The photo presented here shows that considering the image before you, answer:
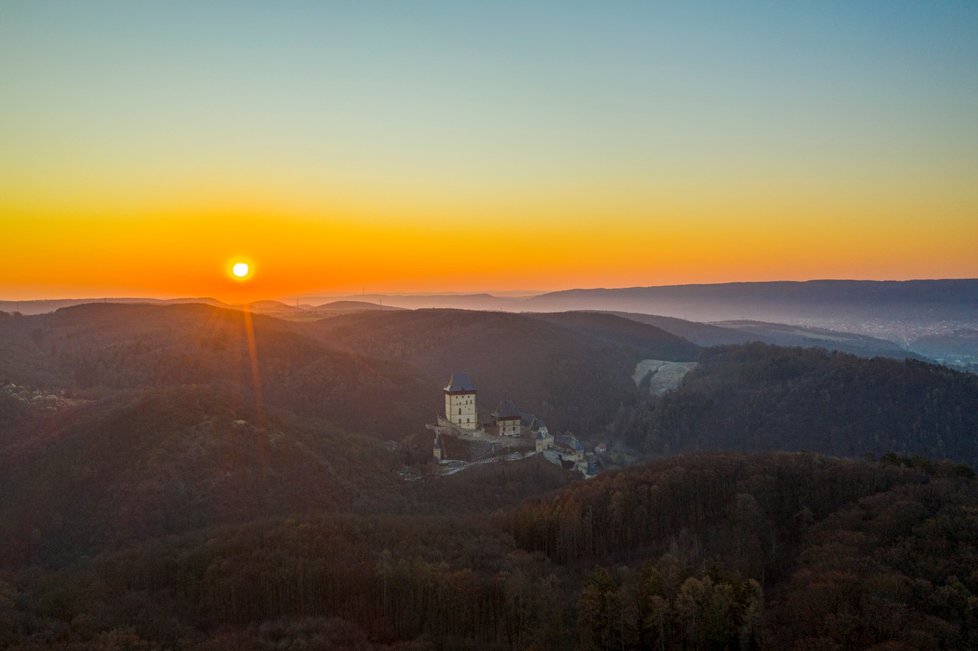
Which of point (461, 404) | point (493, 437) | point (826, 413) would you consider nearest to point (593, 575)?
point (493, 437)

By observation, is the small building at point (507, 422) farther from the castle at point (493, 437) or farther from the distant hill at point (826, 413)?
the distant hill at point (826, 413)

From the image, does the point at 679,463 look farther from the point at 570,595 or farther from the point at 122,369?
the point at 122,369

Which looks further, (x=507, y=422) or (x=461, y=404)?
(x=461, y=404)

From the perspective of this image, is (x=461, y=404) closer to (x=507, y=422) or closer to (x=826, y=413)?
(x=507, y=422)

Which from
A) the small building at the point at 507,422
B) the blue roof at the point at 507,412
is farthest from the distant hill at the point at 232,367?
the small building at the point at 507,422

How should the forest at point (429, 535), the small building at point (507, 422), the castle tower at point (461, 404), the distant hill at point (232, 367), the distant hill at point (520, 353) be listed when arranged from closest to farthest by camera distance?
the forest at point (429, 535)
the small building at point (507, 422)
the castle tower at point (461, 404)
the distant hill at point (232, 367)
the distant hill at point (520, 353)

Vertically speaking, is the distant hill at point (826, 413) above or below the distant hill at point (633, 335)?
below

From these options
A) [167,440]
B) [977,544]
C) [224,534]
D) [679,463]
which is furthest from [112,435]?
[977,544]
